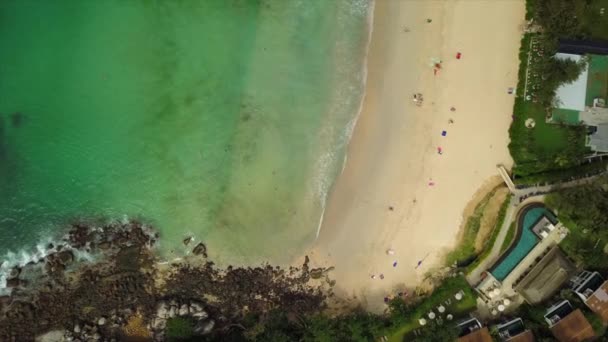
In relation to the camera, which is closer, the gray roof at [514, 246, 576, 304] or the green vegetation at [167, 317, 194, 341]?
the gray roof at [514, 246, 576, 304]

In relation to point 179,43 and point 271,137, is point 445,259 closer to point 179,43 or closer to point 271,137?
point 271,137

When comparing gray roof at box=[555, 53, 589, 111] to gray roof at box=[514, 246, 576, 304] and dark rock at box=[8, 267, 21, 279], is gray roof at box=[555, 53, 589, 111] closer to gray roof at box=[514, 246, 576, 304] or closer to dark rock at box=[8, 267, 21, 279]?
gray roof at box=[514, 246, 576, 304]

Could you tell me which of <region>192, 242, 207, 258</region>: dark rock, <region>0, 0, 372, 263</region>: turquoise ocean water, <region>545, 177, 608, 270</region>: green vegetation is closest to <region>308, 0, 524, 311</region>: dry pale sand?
<region>0, 0, 372, 263</region>: turquoise ocean water

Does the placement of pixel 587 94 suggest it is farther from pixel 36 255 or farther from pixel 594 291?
pixel 36 255

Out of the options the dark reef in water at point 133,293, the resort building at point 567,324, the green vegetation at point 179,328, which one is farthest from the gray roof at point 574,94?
the green vegetation at point 179,328

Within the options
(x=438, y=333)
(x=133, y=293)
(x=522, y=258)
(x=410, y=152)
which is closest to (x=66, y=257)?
(x=133, y=293)

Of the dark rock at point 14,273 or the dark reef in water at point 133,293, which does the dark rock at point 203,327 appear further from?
the dark rock at point 14,273
